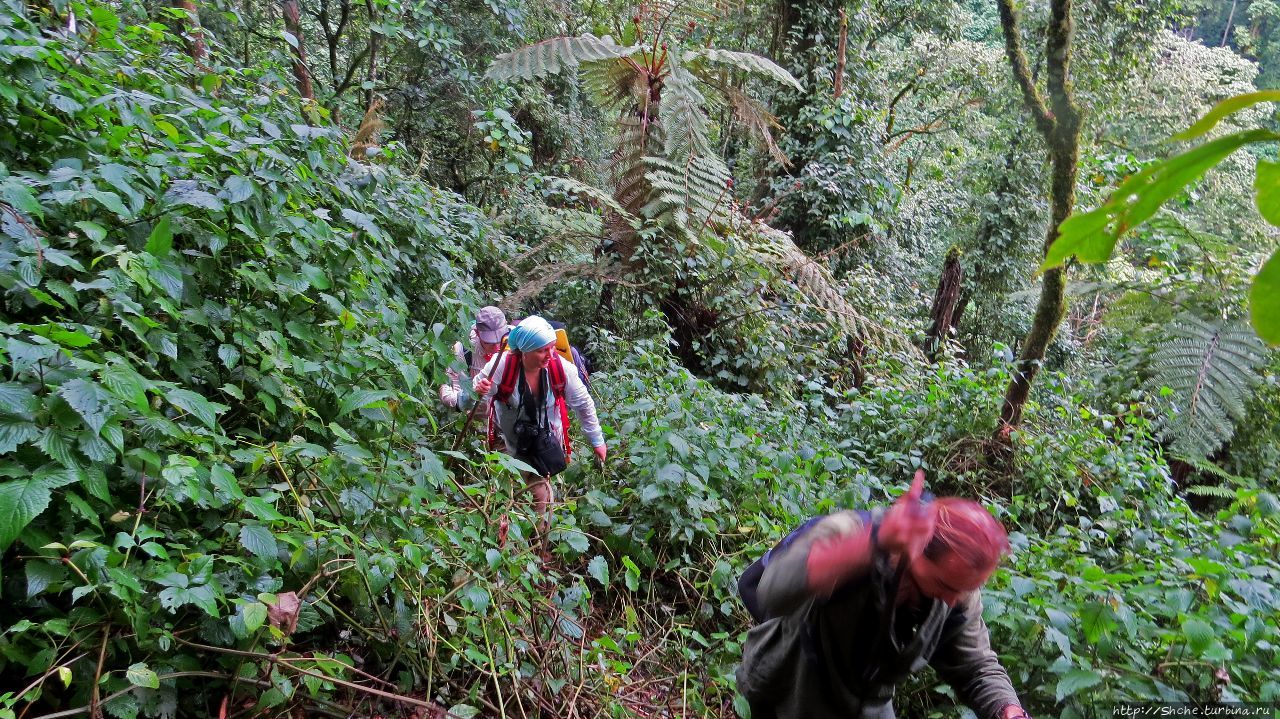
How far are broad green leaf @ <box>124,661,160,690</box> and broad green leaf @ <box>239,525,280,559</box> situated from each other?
40cm

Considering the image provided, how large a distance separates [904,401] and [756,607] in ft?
13.5

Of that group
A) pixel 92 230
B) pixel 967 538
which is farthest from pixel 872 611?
pixel 92 230

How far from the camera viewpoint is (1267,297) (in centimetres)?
52

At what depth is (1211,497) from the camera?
5.82 meters

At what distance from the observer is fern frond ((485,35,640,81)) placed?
728 centimetres

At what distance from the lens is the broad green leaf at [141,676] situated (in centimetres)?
198

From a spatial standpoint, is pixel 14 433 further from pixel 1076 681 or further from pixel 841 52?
pixel 841 52

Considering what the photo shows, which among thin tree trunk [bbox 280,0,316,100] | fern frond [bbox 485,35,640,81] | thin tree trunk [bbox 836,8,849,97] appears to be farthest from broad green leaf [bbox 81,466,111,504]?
thin tree trunk [bbox 836,8,849,97]

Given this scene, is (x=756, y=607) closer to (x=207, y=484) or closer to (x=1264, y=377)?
(x=207, y=484)

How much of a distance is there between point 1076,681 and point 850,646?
40.8 inches

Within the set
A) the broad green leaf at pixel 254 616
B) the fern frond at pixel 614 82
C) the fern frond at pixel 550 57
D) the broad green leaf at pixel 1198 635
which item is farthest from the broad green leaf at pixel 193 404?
the fern frond at pixel 614 82

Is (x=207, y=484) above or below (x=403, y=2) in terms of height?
below

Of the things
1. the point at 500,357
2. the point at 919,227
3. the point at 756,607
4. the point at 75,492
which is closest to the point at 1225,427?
the point at 756,607

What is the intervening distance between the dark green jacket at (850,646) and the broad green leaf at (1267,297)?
126cm
